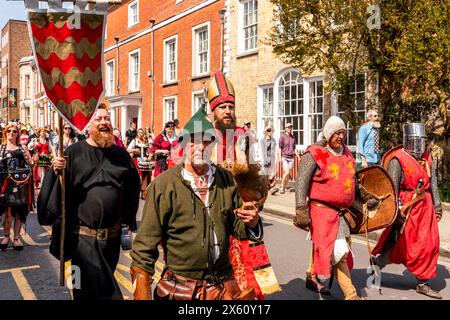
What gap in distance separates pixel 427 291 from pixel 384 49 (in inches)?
317

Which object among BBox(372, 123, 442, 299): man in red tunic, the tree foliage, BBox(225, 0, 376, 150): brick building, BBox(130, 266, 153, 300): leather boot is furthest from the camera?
BBox(225, 0, 376, 150): brick building

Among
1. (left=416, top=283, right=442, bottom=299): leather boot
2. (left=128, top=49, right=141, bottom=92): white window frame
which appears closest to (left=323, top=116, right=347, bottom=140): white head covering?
(left=416, top=283, right=442, bottom=299): leather boot

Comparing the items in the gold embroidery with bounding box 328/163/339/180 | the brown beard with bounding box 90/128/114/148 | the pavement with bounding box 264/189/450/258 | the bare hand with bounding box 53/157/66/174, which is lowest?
the pavement with bounding box 264/189/450/258

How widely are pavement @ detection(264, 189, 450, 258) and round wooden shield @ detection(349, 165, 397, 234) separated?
2455 mm

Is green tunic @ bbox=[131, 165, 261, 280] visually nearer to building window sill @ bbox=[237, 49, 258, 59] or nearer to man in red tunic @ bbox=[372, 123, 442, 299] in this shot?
man in red tunic @ bbox=[372, 123, 442, 299]

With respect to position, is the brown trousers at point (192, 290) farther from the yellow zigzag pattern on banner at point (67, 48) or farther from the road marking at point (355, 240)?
the road marking at point (355, 240)

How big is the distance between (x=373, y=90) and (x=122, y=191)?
10.7 m

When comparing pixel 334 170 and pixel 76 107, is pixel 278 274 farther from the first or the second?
pixel 76 107

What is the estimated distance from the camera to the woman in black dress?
7.39m

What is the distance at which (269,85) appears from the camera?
1758cm

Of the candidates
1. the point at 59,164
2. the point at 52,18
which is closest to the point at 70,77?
the point at 52,18

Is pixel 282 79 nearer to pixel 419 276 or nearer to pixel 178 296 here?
pixel 419 276

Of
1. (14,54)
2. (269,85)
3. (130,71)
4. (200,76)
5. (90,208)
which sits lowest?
(90,208)

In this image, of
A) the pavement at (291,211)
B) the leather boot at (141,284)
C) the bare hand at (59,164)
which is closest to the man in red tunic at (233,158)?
the leather boot at (141,284)
